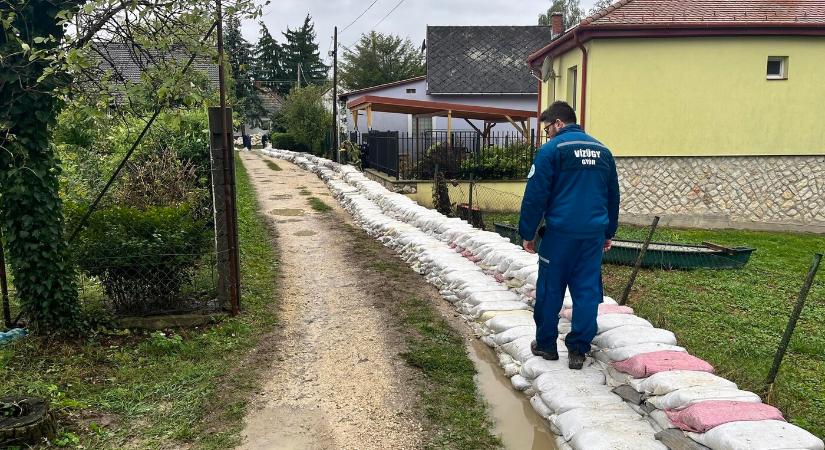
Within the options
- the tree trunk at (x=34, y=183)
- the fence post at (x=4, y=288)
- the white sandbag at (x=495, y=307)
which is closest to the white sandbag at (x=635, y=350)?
the white sandbag at (x=495, y=307)

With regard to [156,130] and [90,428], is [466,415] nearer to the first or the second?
[90,428]

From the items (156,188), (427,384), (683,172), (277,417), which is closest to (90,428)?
(277,417)

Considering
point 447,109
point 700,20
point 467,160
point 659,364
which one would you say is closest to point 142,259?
point 659,364

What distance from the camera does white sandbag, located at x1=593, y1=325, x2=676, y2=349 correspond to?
459 centimetres

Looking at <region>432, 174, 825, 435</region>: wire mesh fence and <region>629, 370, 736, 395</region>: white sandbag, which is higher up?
<region>629, 370, 736, 395</region>: white sandbag

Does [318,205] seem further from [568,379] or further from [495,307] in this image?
[568,379]

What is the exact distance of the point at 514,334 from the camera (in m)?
5.43

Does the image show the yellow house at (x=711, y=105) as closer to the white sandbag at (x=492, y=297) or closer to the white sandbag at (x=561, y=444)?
the white sandbag at (x=492, y=297)

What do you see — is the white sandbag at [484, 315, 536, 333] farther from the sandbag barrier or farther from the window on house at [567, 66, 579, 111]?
the window on house at [567, 66, 579, 111]

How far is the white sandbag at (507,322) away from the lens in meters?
5.62

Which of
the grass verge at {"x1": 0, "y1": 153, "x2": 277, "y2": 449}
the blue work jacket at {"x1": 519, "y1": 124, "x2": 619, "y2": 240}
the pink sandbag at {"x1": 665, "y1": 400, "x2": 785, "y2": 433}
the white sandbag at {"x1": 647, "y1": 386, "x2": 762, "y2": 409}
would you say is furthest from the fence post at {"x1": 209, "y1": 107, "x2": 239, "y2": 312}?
the pink sandbag at {"x1": 665, "y1": 400, "x2": 785, "y2": 433}

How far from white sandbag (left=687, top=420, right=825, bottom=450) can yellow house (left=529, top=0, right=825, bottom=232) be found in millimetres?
12032

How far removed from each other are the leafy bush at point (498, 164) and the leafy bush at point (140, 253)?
10.6 metres

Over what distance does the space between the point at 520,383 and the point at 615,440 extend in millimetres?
1221
